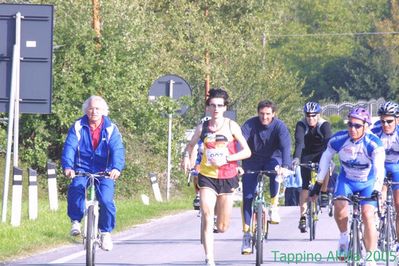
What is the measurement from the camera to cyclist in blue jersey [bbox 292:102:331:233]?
18.3m

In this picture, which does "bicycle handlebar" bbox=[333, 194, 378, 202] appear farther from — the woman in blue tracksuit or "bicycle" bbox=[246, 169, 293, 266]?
the woman in blue tracksuit

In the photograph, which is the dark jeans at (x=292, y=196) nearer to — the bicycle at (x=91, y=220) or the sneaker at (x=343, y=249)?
the bicycle at (x=91, y=220)

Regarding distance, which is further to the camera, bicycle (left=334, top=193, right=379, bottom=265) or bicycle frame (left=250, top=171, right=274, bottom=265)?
bicycle frame (left=250, top=171, right=274, bottom=265)

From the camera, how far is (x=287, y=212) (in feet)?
85.3

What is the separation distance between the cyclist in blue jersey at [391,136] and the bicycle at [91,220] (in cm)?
326

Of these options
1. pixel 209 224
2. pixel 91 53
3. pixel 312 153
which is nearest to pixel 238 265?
pixel 209 224

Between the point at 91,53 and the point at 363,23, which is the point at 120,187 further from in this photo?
the point at 363,23

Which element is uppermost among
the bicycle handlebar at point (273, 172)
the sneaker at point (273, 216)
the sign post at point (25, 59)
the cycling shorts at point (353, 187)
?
the sign post at point (25, 59)

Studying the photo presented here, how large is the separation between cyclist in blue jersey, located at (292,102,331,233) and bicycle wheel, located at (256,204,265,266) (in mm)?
3466

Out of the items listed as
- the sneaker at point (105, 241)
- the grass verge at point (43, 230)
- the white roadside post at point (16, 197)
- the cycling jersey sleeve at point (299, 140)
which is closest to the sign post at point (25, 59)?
the white roadside post at point (16, 197)

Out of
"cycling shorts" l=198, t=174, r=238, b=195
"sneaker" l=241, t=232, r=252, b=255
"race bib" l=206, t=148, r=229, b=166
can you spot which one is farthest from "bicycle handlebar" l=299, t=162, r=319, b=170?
"race bib" l=206, t=148, r=229, b=166

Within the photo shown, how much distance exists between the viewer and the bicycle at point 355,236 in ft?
40.5

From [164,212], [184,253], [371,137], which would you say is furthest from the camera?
[164,212]

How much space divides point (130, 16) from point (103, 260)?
20518 millimetres
